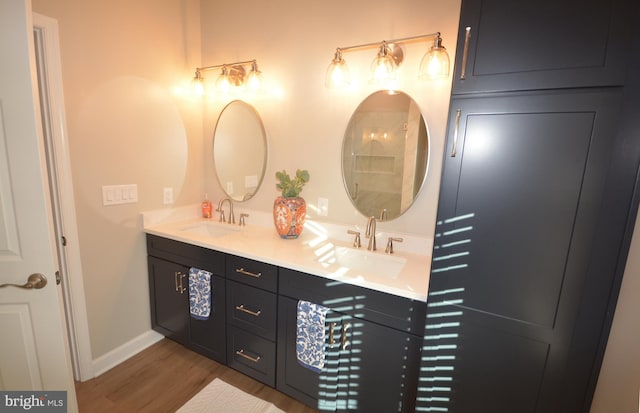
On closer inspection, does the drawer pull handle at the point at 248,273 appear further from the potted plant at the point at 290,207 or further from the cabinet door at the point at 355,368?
the potted plant at the point at 290,207

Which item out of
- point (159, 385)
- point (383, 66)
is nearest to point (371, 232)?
point (383, 66)

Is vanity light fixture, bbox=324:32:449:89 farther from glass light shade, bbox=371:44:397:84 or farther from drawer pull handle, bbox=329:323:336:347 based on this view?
drawer pull handle, bbox=329:323:336:347

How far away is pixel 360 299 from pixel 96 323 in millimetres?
1834

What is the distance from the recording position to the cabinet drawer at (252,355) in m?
1.77

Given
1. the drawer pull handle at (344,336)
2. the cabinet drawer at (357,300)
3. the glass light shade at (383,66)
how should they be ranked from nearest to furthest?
the cabinet drawer at (357,300)
the drawer pull handle at (344,336)
the glass light shade at (383,66)

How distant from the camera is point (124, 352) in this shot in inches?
81.9

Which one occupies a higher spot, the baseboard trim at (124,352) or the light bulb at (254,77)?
the light bulb at (254,77)

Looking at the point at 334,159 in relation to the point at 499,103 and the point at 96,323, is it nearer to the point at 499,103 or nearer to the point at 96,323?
the point at 499,103

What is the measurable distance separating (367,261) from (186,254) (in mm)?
1260

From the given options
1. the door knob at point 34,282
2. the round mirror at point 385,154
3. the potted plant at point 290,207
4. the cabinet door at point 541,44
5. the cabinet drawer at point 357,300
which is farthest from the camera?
the potted plant at point 290,207

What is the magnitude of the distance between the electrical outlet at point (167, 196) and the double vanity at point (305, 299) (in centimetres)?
11

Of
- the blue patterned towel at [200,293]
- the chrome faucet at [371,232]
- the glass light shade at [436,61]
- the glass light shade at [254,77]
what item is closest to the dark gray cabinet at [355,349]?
the chrome faucet at [371,232]

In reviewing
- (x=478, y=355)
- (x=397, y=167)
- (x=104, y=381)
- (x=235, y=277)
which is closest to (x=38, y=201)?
(x=235, y=277)

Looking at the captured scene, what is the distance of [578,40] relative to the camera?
3.01 feet
